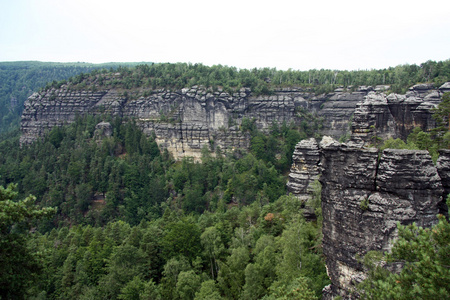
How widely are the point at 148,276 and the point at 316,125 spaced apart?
5815cm

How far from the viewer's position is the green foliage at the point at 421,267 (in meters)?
8.97

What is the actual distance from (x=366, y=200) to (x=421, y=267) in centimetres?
496

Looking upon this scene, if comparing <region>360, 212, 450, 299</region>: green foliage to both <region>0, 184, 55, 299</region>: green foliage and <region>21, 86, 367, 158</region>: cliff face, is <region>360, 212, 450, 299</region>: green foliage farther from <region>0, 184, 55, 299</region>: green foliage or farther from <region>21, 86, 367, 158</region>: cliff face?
<region>21, 86, 367, 158</region>: cliff face

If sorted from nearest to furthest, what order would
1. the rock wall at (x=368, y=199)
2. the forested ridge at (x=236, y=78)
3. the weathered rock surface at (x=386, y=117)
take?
the rock wall at (x=368, y=199) < the weathered rock surface at (x=386, y=117) < the forested ridge at (x=236, y=78)

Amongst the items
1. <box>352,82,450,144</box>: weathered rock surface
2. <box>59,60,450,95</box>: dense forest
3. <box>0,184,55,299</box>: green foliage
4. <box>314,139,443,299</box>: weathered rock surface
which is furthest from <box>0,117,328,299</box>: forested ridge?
<box>59,60,450,95</box>: dense forest

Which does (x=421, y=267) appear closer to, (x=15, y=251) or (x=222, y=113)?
(x=15, y=251)

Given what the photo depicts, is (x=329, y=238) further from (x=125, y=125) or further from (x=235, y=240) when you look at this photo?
(x=125, y=125)

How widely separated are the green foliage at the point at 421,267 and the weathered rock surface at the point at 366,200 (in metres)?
2.39

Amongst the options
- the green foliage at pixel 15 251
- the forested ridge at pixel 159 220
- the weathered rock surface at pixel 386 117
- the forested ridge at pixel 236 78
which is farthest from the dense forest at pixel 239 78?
the green foliage at pixel 15 251

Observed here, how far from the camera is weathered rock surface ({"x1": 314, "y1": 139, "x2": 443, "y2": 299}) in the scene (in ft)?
43.0

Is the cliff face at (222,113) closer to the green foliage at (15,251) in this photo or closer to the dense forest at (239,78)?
the dense forest at (239,78)

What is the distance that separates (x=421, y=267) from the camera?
9.42 m

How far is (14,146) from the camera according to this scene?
93.3 metres

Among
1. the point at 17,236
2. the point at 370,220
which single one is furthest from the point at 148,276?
the point at 370,220
